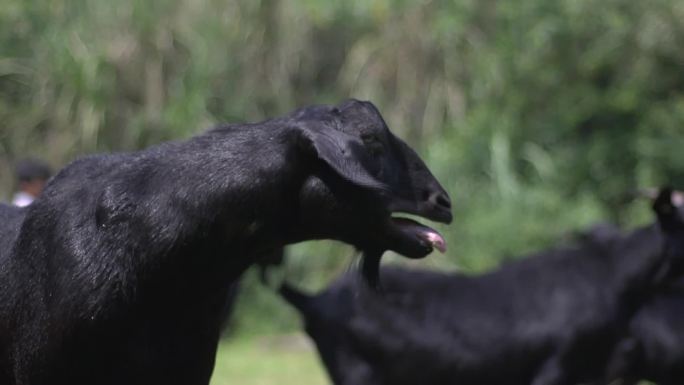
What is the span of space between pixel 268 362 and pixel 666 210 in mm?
5328

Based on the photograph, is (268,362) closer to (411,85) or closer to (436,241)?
(411,85)

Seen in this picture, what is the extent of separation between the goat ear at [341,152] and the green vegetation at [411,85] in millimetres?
9719

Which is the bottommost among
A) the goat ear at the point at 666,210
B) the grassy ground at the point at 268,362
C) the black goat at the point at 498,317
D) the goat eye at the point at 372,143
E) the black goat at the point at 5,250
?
the grassy ground at the point at 268,362

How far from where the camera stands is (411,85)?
1559cm

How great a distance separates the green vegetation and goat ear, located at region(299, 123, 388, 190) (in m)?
9.72

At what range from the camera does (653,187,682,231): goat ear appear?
Answer: 8.59 m

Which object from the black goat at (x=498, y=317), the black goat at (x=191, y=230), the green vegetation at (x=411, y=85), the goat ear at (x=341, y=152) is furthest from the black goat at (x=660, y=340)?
the goat ear at (x=341, y=152)

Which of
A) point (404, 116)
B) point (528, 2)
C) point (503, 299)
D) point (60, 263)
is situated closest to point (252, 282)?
point (404, 116)

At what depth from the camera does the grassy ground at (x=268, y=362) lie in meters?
11.6

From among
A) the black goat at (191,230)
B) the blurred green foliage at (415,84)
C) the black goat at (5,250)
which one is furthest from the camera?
the blurred green foliage at (415,84)

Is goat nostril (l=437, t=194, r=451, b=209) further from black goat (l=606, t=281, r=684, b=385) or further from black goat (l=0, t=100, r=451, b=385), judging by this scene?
black goat (l=606, t=281, r=684, b=385)

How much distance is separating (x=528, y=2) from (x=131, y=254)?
11399 mm

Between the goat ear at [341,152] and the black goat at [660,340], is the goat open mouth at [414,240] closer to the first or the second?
the goat ear at [341,152]

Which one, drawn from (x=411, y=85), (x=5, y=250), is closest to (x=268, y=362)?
(x=411, y=85)
